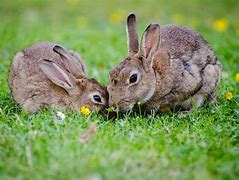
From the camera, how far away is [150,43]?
6.51 m

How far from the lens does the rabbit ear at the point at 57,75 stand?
22.0 feet

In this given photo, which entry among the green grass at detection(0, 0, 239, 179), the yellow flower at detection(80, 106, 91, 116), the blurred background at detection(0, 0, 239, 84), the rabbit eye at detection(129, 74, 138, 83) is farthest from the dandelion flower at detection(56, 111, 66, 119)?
the blurred background at detection(0, 0, 239, 84)

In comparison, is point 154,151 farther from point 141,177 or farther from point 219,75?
Result: point 219,75

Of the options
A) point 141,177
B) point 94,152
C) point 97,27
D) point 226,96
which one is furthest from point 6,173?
point 97,27

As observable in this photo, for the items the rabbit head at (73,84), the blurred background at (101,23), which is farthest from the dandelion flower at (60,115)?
the blurred background at (101,23)

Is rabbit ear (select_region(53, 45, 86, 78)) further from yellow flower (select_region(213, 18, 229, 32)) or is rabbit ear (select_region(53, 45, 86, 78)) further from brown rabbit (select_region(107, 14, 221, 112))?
yellow flower (select_region(213, 18, 229, 32))

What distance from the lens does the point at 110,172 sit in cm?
436

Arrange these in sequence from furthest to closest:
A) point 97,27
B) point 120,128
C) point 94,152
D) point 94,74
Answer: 1. point 97,27
2. point 94,74
3. point 120,128
4. point 94,152

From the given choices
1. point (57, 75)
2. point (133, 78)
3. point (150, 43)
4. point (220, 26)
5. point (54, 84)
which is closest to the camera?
point (133, 78)

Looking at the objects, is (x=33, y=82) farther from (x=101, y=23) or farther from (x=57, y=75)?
(x=101, y=23)

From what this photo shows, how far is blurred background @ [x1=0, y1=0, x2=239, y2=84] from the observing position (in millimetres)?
9539

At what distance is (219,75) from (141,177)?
3.24 m

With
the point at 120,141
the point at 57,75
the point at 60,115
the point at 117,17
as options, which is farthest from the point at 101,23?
the point at 120,141

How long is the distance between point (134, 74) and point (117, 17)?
261 inches
